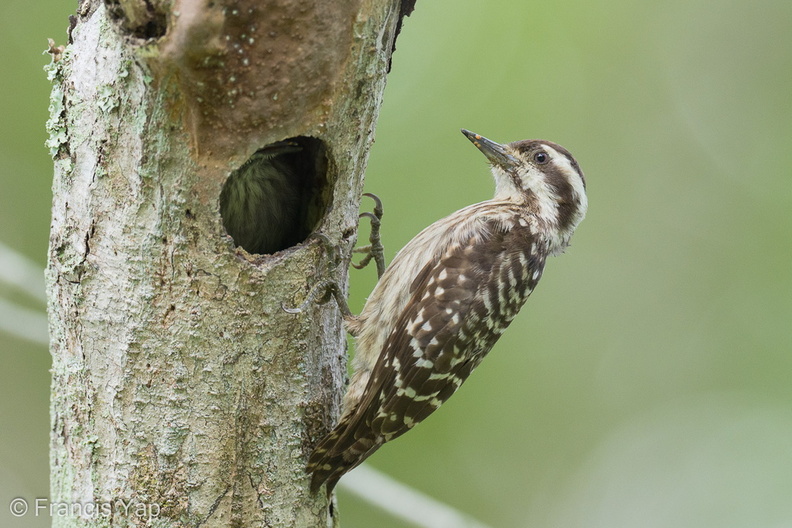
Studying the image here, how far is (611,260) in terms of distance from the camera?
257 inches

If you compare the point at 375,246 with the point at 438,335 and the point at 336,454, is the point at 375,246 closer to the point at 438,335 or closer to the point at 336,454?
the point at 438,335

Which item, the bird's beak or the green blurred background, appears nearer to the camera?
the bird's beak

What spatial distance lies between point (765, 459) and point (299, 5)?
6439mm

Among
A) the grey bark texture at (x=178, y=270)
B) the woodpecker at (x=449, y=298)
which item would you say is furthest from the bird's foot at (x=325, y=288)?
the woodpecker at (x=449, y=298)

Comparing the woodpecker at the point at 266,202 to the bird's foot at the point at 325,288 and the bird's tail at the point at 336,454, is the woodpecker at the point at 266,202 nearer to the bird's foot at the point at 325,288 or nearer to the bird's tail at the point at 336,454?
the bird's foot at the point at 325,288

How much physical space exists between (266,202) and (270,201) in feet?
0.06

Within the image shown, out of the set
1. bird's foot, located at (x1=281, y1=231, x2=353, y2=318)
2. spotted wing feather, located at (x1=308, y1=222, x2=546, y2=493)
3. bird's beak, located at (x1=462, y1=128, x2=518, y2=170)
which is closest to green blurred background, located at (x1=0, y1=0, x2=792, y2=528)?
bird's beak, located at (x1=462, y1=128, x2=518, y2=170)

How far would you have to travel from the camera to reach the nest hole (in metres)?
3.29

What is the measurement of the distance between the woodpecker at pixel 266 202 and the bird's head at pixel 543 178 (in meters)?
0.96

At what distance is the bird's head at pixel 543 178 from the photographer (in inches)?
152

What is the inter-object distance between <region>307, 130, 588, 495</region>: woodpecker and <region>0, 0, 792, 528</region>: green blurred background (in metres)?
1.23

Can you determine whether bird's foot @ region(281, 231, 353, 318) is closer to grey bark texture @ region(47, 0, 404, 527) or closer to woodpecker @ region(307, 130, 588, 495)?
grey bark texture @ region(47, 0, 404, 527)

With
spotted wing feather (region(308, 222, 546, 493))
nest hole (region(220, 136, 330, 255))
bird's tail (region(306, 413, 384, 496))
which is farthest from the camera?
nest hole (region(220, 136, 330, 255))

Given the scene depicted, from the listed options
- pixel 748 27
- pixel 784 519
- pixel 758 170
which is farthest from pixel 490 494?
pixel 748 27
